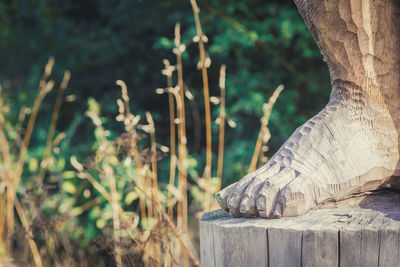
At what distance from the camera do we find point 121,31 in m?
4.27

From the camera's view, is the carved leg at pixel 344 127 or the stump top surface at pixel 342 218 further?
the carved leg at pixel 344 127

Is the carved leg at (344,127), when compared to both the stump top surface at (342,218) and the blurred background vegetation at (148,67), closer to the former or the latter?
the stump top surface at (342,218)

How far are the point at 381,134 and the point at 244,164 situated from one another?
2.06 m

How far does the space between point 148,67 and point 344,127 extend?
2.95 m

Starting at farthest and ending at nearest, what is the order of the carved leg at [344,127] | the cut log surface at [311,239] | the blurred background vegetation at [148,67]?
the blurred background vegetation at [148,67] < the carved leg at [344,127] < the cut log surface at [311,239]

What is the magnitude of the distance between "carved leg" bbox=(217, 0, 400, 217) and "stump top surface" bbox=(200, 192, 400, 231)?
3cm

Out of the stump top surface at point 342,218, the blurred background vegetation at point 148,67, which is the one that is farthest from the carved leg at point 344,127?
the blurred background vegetation at point 148,67

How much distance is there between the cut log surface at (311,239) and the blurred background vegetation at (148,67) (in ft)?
6.43

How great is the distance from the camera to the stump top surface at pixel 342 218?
3.90 ft

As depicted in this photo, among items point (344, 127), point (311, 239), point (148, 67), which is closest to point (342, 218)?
point (311, 239)

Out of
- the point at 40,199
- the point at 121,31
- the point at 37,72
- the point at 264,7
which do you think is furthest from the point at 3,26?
the point at 40,199

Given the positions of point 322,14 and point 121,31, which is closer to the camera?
point 322,14

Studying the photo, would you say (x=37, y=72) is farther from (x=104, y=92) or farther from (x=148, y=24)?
(x=148, y=24)

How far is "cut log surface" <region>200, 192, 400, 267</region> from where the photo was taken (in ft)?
3.77
